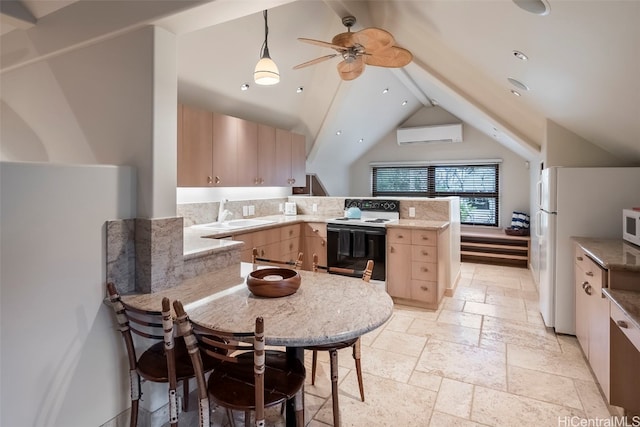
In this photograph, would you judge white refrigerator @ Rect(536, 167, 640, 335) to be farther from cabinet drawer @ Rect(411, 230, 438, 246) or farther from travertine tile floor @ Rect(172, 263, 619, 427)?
cabinet drawer @ Rect(411, 230, 438, 246)

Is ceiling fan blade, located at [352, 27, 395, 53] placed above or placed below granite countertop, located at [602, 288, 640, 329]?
above

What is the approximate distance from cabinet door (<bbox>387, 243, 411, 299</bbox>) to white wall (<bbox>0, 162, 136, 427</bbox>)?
2.87 meters

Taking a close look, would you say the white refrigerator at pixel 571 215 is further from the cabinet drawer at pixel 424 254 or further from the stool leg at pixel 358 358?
the stool leg at pixel 358 358

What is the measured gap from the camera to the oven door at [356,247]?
154 inches

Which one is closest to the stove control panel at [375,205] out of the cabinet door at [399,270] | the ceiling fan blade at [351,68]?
the cabinet door at [399,270]

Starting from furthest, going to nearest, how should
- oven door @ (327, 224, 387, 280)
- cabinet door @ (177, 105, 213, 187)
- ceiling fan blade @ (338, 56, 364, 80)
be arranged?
1. oven door @ (327, 224, 387, 280)
2. cabinet door @ (177, 105, 213, 187)
3. ceiling fan blade @ (338, 56, 364, 80)

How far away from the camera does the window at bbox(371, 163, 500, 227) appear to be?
682 centimetres

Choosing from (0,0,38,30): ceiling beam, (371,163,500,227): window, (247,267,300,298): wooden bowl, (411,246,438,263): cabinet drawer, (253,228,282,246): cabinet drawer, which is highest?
(0,0,38,30): ceiling beam

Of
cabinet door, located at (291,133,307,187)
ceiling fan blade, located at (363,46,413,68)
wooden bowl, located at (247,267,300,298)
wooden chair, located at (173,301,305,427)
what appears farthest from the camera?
cabinet door, located at (291,133,307,187)

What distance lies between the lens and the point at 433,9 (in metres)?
2.40

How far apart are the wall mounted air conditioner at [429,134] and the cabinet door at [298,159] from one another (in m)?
2.89

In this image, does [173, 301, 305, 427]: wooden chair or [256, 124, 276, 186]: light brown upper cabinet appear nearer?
[173, 301, 305, 427]: wooden chair

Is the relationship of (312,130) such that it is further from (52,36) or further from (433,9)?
(52,36)

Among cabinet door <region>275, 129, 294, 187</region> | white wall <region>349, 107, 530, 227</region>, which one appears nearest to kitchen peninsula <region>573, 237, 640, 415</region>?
cabinet door <region>275, 129, 294, 187</region>
